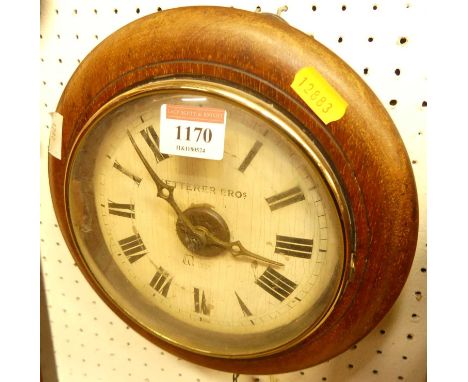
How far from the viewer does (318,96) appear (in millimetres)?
423

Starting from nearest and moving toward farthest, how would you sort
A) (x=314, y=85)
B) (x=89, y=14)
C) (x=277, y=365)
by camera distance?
(x=314, y=85)
(x=277, y=365)
(x=89, y=14)

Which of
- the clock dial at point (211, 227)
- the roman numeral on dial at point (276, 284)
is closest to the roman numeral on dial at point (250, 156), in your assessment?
the clock dial at point (211, 227)

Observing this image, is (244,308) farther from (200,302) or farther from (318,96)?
(318,96)

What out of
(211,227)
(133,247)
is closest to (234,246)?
(211,227)

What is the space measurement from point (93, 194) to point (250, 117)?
24 centimetres

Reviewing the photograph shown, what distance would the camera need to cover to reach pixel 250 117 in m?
0.44

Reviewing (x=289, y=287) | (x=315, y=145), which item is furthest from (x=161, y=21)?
(x=289, y=287)

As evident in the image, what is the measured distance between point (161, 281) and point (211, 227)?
0.37 feet

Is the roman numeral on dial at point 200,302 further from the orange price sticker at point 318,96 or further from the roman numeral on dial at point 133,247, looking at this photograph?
the orange price sticker at point 318,96

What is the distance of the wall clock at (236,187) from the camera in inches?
16.8

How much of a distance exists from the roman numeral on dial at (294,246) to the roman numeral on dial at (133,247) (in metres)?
0.18

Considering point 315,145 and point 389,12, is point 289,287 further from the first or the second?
point 389,12

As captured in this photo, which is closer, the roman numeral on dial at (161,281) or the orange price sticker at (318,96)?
the orange price sticker at (318,96)

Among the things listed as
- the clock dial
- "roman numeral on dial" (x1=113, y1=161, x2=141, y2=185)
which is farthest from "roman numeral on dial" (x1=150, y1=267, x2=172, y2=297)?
"roman numeral on dial" (x1=113, y1=161, x2=141, y2=185)
